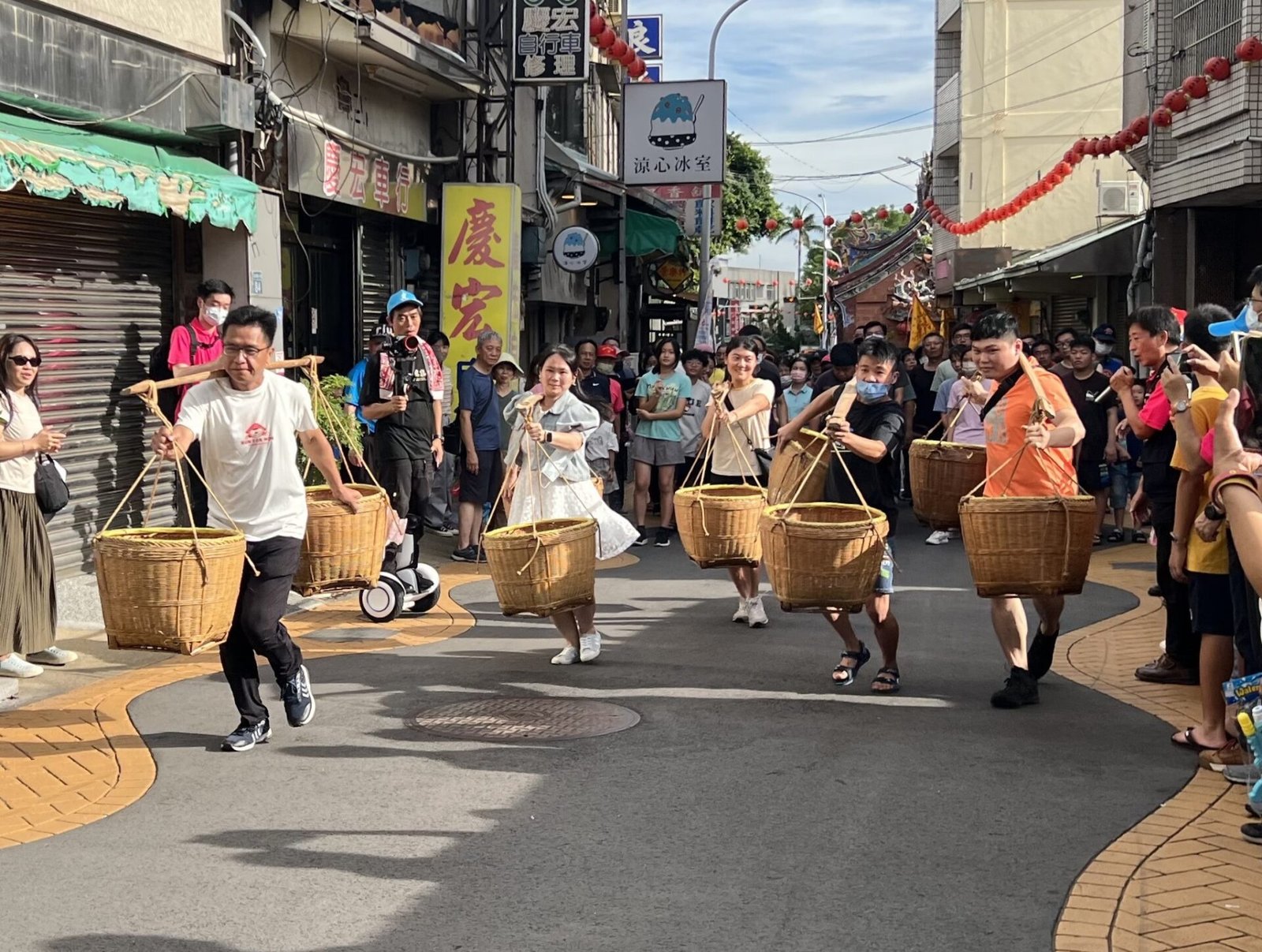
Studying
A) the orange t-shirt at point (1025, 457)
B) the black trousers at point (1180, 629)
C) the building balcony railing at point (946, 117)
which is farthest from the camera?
the building balcony railing at point (946, 117)

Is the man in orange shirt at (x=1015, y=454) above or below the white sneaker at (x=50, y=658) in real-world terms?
above

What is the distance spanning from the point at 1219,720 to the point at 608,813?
9.26ft

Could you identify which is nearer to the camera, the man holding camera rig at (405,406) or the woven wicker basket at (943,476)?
the woven wicker basket at (943,476)

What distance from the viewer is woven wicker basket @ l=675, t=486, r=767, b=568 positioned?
842cm

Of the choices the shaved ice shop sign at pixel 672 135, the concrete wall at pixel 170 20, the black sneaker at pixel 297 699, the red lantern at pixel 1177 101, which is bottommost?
the black sneaker at pixel 297 699

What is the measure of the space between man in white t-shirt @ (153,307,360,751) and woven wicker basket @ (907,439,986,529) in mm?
4111

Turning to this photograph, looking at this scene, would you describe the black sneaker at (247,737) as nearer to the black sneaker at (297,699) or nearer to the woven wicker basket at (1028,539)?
the black sneaker at (297,699)

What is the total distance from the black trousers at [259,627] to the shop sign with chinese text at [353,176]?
24.9 ft

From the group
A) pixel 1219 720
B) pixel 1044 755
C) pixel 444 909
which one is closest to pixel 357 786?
pixel 444 909

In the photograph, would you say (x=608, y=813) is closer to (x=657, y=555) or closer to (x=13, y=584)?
(x=13, y=584)

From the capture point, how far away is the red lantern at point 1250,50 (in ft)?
47.3

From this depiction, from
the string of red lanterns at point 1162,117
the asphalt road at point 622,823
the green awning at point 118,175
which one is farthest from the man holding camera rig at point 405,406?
the string of red lanterns at point 1162,117

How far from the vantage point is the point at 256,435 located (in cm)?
673

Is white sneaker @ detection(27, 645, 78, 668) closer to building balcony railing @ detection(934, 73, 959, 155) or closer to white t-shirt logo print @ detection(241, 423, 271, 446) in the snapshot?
white t-shirt logo print @ detection(241, 423, 271, 446)
